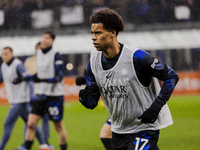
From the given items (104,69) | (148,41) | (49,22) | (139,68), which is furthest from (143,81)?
(148,41)

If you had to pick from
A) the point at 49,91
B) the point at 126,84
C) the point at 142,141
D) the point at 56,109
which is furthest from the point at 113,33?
the point at 49,91

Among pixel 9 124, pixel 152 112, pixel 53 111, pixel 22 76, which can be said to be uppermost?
pixel 152 112

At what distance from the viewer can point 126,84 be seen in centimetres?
353

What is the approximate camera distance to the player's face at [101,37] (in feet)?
11.6

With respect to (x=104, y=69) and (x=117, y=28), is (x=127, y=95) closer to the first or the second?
(x=104, y=69)

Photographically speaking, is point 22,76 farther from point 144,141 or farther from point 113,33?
point 144,141

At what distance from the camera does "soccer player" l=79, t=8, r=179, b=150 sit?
11.2 ft

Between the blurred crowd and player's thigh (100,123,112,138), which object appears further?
the blurred crowd

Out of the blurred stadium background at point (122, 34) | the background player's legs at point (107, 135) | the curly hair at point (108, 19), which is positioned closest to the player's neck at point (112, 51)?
the curly hair at point (108, 19)

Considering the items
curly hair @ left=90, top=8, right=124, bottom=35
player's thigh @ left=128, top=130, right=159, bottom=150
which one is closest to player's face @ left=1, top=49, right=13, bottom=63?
curly hair @ left=90, top=8, right=124, bottom=35

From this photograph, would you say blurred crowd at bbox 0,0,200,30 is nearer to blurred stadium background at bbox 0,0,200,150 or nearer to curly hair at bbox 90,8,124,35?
blurred stadium background at bbox 0,0,200,150

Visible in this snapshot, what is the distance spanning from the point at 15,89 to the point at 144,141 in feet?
13.7

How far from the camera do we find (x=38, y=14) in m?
19.7

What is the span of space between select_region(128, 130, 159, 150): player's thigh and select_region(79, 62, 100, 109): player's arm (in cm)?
48
